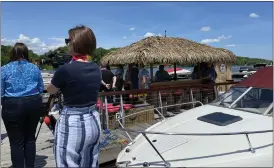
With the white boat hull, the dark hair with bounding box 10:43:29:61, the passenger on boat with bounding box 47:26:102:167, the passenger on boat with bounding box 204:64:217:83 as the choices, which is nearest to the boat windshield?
the white boat hull

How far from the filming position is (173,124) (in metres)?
4.16

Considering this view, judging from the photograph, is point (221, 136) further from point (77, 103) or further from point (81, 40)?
point (81, 40)

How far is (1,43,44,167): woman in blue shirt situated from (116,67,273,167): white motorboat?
1.34m

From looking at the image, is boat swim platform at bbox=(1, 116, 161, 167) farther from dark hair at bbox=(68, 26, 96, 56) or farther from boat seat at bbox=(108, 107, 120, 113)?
dark hair at bbox=(68, 26, 96, 56)

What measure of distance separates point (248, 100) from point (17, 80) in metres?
3.24

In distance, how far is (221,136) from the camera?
333cm

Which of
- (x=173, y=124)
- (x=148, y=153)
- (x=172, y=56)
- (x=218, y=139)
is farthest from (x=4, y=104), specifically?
(x=172, y=56)

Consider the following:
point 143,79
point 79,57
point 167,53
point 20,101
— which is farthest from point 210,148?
point 167,53

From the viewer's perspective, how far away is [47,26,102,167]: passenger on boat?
2.54 metres

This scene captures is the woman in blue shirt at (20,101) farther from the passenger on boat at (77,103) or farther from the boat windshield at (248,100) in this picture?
the boat windshield at (248,100)

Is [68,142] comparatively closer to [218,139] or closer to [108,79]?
[218,139]

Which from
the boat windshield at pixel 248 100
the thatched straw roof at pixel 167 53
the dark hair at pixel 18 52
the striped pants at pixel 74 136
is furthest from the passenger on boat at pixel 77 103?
the thatched straw roof at pixel 167 53

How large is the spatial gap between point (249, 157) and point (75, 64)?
1.94 meters

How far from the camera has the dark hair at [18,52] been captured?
399cm
